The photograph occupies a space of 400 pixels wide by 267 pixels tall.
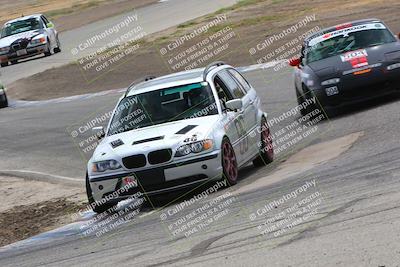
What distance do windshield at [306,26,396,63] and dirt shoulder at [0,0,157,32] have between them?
1274 inches

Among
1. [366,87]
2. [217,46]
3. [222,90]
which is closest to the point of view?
[222,90]

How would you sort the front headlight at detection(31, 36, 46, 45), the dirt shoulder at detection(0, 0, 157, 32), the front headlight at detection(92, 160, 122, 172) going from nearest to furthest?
the front headlight at detection(92, 160, 122, 172) < the front headlight at detection(31, 36, 46, 45) < the dirt shoulder at detection(0, 0, 157, 32)

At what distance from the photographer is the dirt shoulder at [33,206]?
11734 millimetres

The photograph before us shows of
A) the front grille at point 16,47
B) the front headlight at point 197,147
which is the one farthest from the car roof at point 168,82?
the front grille at point 16,47

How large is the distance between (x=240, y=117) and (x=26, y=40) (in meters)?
24.8

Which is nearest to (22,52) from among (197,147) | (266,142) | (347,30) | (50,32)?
(50,32)

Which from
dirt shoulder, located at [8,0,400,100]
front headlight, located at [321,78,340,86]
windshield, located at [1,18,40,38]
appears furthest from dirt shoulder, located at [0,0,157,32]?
front headlight, located at [321,78,340,86]

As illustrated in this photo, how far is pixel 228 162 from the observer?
11.7 metres

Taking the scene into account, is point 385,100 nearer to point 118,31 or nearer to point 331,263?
point 331,263

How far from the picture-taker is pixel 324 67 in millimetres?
16266

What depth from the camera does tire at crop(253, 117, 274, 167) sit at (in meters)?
13.4

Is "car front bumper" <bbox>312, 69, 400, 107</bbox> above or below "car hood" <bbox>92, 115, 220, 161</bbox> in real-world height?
below

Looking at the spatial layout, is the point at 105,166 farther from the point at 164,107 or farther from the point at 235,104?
the point at 235,104

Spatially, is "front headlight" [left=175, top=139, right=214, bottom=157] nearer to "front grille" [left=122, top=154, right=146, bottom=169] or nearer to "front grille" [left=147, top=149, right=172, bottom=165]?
"front grille" [left=147, top=149, right=172, bottom=165]
